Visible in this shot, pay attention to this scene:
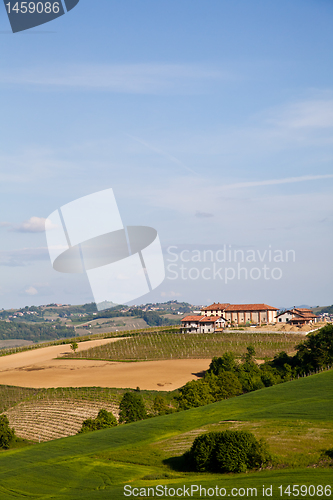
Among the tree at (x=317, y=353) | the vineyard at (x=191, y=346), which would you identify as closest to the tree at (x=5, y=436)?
the tree at (x=317, y=353)

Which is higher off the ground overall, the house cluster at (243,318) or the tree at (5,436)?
the tree at (5,436)

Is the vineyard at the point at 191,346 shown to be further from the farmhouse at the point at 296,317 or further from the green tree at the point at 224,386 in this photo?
the green tree at the point at 224,386

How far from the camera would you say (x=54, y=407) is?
5059 cm

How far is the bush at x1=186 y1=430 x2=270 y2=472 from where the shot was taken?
1991cm

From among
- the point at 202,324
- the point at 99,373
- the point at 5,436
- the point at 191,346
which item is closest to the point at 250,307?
the point at 202,324

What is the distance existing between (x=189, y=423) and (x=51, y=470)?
11.2 m

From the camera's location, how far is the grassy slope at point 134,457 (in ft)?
60.0

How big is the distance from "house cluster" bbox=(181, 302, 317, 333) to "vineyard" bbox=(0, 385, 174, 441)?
223 feet

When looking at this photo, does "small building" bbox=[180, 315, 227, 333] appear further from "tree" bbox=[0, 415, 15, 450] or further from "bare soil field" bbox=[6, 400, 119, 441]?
"tree" bbox=[0, 415, 15, 450]

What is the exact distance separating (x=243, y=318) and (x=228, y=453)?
12573 cm

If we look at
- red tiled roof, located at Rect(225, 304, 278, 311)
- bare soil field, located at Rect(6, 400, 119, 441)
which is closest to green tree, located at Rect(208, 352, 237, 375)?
bare soil field, located at Rect(6, 400, 119, 441)

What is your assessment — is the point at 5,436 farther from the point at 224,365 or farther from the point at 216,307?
the point at 216,307

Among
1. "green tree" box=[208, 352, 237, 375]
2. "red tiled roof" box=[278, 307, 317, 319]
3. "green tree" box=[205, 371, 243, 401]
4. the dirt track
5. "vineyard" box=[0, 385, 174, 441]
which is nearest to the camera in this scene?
"vineyard" box=[0, 385, 174, 441]

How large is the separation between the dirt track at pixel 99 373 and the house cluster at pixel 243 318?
4527 cm
